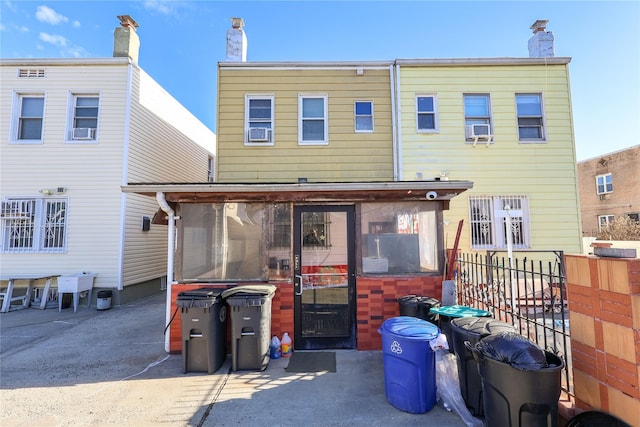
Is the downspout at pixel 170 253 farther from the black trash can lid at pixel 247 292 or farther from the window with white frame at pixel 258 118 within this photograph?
the window with white frame at pixel 258 118

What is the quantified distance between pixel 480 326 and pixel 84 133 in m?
11.0

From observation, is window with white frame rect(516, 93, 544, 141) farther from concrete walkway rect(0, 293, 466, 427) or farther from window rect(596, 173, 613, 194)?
window rect(596, 173, 613, 194)

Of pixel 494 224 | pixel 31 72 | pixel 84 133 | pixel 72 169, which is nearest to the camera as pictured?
pixel 494 224

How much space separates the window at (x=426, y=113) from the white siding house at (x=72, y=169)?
335 inches

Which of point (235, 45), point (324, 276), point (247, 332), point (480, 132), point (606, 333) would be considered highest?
point (235, 45)

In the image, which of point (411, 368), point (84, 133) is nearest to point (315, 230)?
point (411, 368)

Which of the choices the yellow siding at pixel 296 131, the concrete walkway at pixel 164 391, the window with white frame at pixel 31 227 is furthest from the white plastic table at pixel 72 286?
the yellow siding at pixel 296 131

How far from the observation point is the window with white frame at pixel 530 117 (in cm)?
866

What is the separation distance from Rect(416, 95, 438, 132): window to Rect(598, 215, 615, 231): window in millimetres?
18916

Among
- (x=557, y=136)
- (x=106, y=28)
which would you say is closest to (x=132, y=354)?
(x=106, y=28)

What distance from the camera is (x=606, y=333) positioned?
2.49 m

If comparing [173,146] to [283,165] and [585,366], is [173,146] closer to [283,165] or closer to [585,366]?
[283,165]

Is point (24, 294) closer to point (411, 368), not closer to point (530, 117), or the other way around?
point (411, 368)

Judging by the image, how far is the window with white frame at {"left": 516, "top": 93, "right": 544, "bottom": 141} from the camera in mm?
8656
